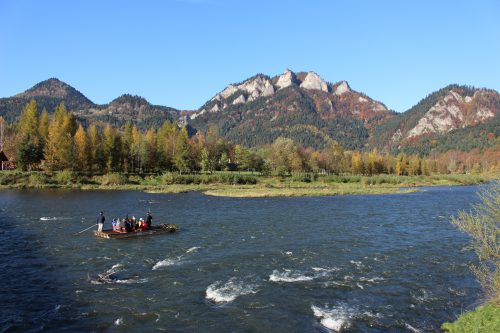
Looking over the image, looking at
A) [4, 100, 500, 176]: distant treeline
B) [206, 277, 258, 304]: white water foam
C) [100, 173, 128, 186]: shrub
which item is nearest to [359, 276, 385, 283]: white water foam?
[206, 277, 258, 304]: white water foam

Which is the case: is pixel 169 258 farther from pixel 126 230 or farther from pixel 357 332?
pixel 357 332

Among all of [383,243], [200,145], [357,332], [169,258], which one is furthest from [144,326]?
[200,145]

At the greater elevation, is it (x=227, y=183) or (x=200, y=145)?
(x=200, y=145)

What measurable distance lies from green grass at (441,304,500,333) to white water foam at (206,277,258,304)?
1139 centimetres

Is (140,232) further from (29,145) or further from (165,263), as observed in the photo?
(29,145)

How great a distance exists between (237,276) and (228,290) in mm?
3070

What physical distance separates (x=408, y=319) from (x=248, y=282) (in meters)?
10.5

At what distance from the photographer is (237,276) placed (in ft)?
94.1

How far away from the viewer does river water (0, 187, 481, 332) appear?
2122cm

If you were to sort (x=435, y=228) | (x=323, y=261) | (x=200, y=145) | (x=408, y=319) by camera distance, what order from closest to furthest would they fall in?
(x=408, y=319) < (x=323, y=261) < (x=435, y=228) < (x=200, y=145)

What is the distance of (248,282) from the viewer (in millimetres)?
27359

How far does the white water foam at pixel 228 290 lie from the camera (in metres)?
24.2

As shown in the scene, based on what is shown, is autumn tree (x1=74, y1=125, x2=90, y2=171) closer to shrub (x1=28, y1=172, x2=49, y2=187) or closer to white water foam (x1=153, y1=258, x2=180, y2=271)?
shrub (x1=28, y1=172, x2=49, y2=187)

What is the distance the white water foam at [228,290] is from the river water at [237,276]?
65 millimetres
